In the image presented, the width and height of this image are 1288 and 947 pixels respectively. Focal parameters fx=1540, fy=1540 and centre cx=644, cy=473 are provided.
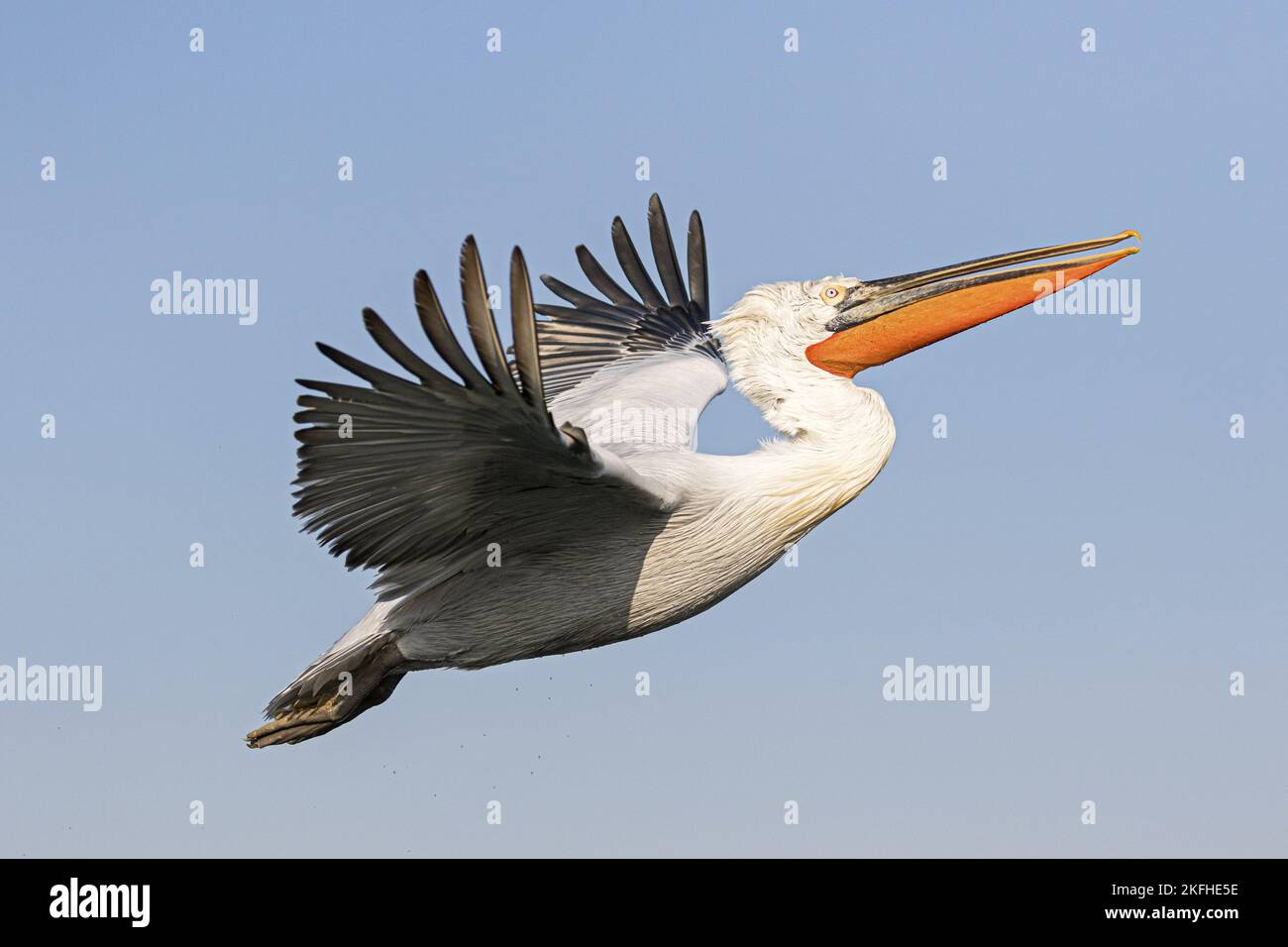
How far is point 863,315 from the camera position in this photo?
702cm

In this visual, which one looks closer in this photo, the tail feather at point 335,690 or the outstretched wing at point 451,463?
the outstretched wing at point 451,463

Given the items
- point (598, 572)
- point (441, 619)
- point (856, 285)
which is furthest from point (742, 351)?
point (441, 619)

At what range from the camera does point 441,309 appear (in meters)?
5.07

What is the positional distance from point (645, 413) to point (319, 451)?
239cm

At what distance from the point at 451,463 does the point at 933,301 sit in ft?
8.53

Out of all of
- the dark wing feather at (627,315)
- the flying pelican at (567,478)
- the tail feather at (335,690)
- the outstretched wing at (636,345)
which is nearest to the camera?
the flying pelican at (567,478)

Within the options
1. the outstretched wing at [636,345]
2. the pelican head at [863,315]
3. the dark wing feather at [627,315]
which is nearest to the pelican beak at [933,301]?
the pelican head at [863,315]

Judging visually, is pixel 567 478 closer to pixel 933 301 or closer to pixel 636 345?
pixel 933 301

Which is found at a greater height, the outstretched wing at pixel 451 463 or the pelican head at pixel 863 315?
the pelican head at pixel 863 315

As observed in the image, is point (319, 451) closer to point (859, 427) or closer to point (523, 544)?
point (523, 544)

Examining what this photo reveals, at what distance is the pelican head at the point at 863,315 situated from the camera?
694 centimetres

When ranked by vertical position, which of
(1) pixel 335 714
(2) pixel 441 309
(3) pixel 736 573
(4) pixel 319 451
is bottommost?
(1) pixel 335 714

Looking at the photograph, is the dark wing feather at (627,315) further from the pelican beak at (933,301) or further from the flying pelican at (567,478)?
the pelican beak at (933,301)

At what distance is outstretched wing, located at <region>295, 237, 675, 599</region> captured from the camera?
5.11m
